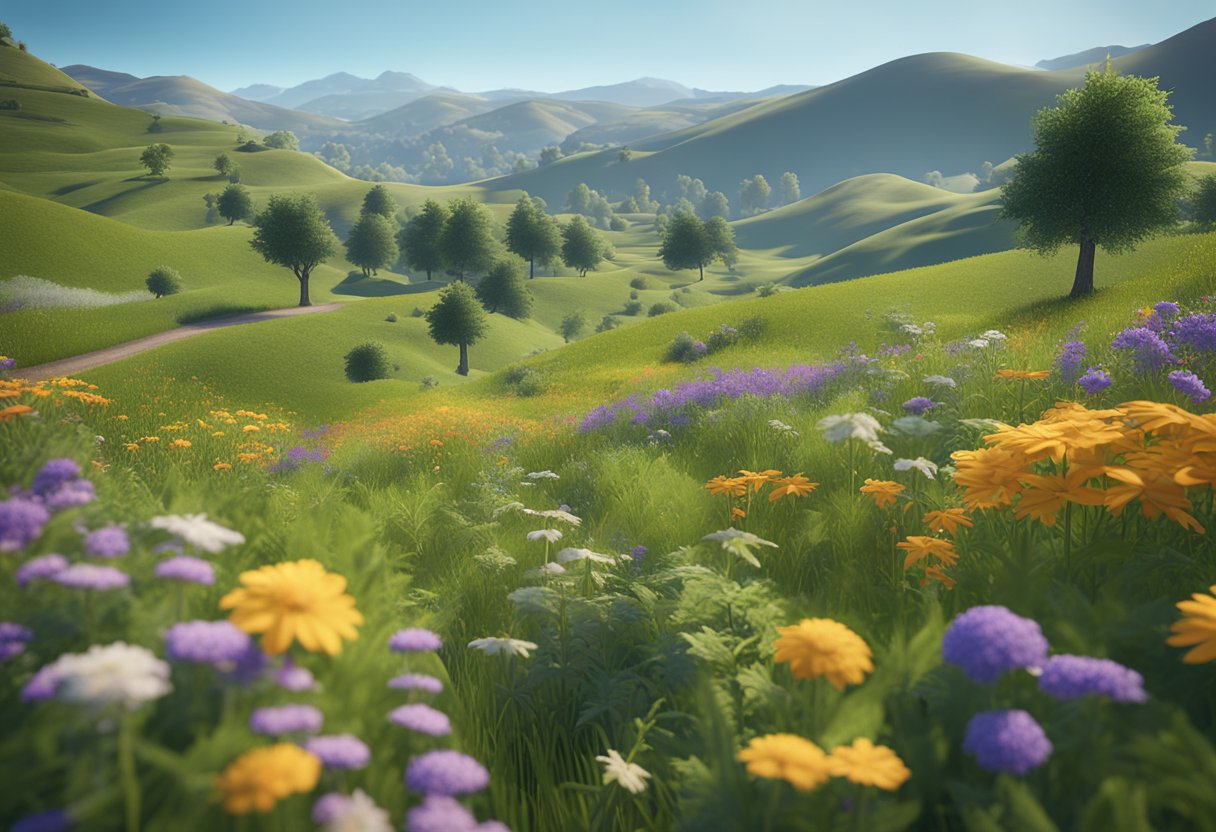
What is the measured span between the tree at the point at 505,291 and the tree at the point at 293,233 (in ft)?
48.4

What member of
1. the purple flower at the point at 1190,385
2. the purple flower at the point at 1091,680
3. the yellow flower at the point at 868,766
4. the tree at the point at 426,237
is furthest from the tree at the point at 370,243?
the purple flower at the point at 1091,680

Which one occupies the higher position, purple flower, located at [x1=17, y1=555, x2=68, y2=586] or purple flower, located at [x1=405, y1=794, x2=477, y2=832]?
purple flower, located at [x1=17, y1=555, x2=68, y2=586]

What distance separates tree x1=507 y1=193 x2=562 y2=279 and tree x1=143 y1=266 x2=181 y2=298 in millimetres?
37927

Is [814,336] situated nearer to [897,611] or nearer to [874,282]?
[874,282]

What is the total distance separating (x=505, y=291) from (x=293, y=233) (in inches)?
765

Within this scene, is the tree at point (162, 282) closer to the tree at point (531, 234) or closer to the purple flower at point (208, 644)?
the tree at point (531, 234)

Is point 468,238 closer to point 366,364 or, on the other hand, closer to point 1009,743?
point 366,364

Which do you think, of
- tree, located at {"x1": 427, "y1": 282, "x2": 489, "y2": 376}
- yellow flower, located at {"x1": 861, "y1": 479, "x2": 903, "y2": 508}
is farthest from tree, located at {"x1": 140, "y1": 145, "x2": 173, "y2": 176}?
yellow flower, located at {"x1": 861, "y1": 479, "x2": 903, "y2": 508}

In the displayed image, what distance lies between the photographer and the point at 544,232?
79688 millimetres

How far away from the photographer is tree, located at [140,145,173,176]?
99.1 metres

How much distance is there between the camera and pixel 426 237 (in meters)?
74.2

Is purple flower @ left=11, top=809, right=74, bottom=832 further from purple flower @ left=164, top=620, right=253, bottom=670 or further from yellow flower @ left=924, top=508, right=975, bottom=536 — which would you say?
yellow flower @ left=924, top=508, right=975, bottom=536

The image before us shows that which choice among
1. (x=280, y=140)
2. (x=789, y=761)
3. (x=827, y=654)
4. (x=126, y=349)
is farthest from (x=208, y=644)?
(x=280, y=140)

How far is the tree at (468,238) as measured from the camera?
65.1m
